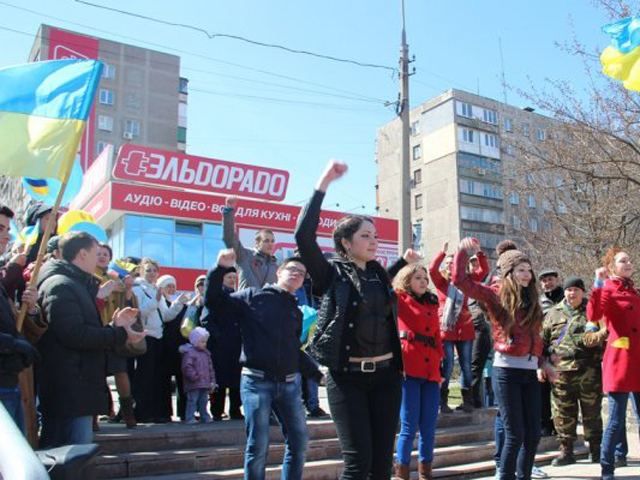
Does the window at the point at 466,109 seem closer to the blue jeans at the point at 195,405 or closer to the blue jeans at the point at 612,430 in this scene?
the blue jeans at the point at 195,405

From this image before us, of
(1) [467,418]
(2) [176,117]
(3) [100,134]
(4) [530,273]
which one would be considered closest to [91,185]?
(1) [467,418]

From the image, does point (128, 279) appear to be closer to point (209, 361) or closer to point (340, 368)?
point (209, 361)

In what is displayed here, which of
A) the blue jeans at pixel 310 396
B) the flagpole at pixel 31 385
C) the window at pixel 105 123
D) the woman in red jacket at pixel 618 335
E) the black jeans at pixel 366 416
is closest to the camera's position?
the black jeans at pixel 366 416

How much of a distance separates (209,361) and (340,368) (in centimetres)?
390

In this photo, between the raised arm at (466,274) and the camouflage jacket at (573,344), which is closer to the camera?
the raised arm at (466,274)

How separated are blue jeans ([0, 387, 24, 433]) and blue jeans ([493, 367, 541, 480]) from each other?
3.38 meters

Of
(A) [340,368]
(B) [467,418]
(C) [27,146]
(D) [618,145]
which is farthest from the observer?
(D) [618,145]

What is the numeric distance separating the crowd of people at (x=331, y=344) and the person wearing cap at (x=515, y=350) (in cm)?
1

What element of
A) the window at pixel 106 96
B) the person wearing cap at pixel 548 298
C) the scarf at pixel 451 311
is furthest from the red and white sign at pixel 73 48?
the person wearing cap at pixel 548 298

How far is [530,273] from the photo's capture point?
5129 millimetres

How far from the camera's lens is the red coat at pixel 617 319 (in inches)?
233

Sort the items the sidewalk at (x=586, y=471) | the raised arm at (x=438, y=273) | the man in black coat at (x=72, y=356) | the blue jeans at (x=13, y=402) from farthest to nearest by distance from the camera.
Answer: the sidewalk at (x=586, y=471) < the raised arm at (x=438, y=273) < the man in black coat at (x=72, y=356) < the blue jeans at (x=13, y=402)

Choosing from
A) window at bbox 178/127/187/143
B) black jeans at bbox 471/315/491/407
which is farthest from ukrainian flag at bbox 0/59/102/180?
window at bbox 178/127/187/143

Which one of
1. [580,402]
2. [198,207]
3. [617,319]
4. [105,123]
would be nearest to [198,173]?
[198,207]
